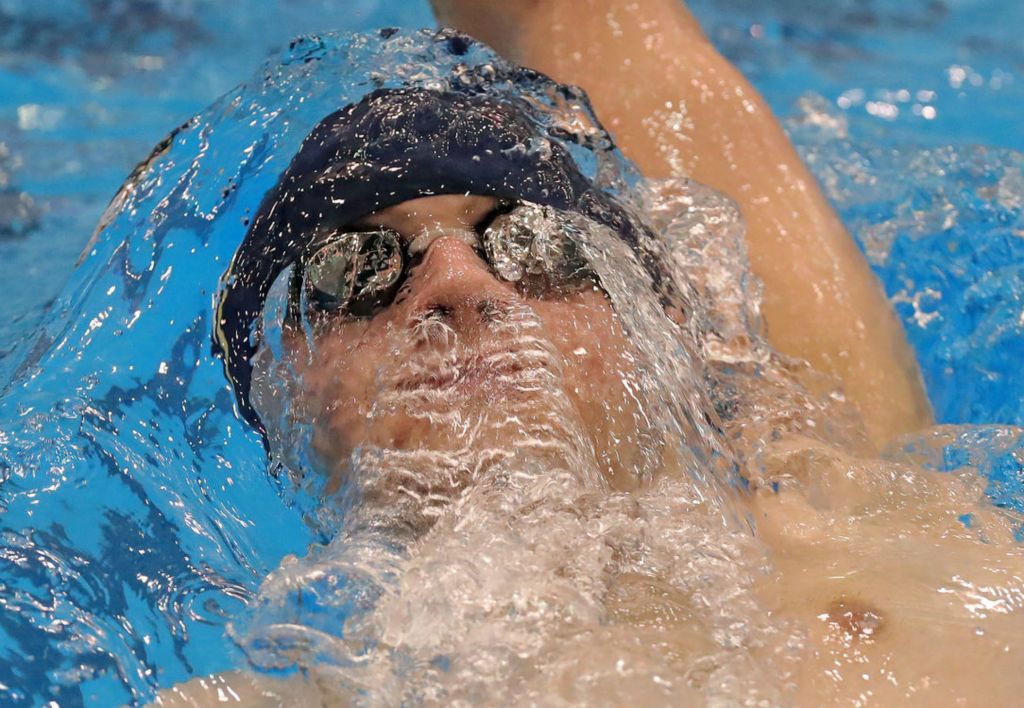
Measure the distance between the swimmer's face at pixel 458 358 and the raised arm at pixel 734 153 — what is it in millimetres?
580

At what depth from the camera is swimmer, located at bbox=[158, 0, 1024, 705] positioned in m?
1.11

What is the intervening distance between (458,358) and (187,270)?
64 cm

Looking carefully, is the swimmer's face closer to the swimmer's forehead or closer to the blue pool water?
the swimmer's forehead

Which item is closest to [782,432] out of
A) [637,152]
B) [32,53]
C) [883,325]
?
[883,325]

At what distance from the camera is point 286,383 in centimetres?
138

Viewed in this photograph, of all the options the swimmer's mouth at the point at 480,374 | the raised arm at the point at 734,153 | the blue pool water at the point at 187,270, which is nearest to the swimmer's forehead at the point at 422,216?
the swimmer's mouth at the point at 480,374

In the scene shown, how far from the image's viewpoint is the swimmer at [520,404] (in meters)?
1.11

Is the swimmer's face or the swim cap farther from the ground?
the swim cap

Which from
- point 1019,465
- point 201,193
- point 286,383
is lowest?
point 1019,465

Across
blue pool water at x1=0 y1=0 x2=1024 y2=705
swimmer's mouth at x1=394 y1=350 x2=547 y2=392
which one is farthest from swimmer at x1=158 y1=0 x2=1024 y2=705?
blue pool water at x1=0 y1=0 x2=1024 y2=705

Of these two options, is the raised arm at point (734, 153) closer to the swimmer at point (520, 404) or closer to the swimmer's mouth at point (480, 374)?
the swimmer at point (520, 404)

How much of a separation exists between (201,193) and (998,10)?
3285 mm

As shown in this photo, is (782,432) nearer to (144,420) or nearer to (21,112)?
(144,420)

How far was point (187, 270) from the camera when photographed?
1676mm
